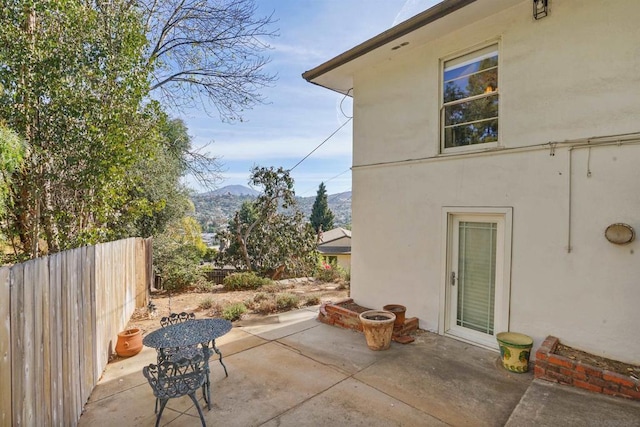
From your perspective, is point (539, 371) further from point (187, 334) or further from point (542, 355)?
point (187, 334)

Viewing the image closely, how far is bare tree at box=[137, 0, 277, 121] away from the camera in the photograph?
959 centimetres

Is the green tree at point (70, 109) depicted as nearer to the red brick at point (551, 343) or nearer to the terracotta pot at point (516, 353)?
the terracotta pot at point (516, 353)

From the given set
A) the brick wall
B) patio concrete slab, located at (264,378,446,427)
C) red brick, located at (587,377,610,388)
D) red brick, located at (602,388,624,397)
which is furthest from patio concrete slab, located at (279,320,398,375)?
red brick, located at (602,388,624,397)

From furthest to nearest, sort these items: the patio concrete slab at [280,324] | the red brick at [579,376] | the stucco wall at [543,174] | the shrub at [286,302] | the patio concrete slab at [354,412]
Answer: the shrub at [286,302] < the patio concrete slab at [280,324] < the stucco wall at [543,174] < the red brick at [579,376] < the patio concrete slab at [354,412]

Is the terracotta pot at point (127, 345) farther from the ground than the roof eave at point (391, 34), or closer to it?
closer to it

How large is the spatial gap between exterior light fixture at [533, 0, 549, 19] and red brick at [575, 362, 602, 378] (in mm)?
4723

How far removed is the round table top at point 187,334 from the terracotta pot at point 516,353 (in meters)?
3.83

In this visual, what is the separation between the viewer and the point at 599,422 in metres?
3.19

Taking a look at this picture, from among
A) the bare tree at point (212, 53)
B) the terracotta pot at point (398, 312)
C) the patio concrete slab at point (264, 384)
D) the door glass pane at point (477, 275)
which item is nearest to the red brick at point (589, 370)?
the door glass pane at point (477, 275)

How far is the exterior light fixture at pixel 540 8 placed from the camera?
4.61m

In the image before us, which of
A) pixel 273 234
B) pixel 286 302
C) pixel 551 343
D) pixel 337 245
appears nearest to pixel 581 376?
pixel 551 343

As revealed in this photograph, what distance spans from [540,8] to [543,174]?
241cm

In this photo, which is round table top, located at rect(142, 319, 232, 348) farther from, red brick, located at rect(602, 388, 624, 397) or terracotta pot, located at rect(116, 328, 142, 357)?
red brick, located at rect(602, 388, 624, 397)

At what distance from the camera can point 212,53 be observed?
1015 centimetres
